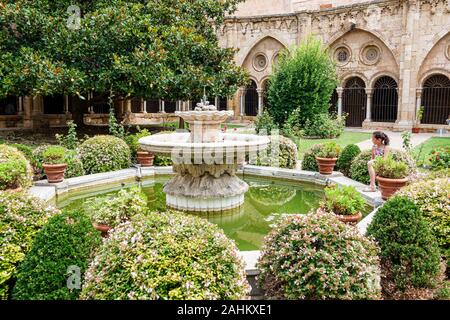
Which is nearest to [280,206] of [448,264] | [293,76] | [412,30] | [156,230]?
[448,264]

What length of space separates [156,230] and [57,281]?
89 centimetres

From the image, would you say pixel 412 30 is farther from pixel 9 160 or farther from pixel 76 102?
pixel 9 160

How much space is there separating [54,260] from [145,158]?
7.11 meters

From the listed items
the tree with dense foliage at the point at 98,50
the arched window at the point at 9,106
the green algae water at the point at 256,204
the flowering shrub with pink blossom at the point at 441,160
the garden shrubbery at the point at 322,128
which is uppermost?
the tree with dense foliage at the point at 98,50

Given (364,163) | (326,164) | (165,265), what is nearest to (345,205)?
(165,265)

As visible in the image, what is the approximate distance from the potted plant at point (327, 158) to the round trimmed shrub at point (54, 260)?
6.37m

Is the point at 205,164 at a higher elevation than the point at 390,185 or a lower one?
higher

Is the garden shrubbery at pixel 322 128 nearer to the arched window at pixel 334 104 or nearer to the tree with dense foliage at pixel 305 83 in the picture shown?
the tree with dense foliage at pixel 305 83

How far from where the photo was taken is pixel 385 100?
23.6m

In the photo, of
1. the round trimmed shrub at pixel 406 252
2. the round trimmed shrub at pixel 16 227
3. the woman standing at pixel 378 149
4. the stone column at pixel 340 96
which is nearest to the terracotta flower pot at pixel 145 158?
the woman standing at pixel 378 149

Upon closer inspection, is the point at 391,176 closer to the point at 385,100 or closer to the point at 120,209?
the point at 120,209

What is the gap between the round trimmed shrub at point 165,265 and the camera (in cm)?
304

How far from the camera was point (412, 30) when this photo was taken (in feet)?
70.3

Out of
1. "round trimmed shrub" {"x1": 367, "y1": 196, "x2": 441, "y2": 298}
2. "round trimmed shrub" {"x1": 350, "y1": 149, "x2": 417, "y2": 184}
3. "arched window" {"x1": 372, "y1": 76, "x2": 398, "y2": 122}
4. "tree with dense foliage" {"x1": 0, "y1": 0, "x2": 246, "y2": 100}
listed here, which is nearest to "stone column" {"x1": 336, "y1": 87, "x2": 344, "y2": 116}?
"arched window" {"x1": 372, "y1": 76, "x2": 398, "y2": 122}
